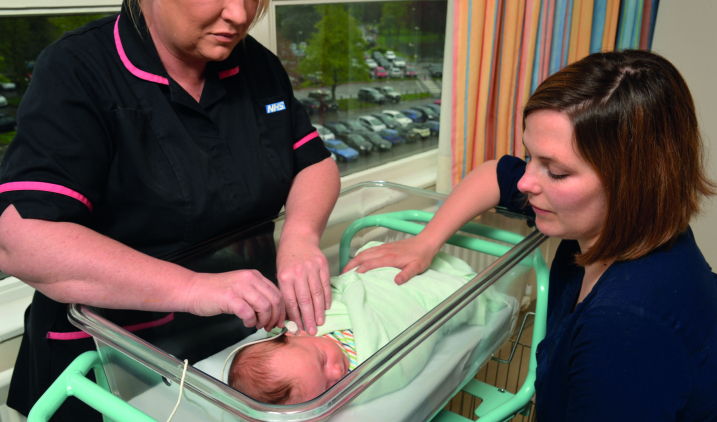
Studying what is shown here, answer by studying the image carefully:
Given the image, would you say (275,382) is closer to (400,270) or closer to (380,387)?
(380,387)

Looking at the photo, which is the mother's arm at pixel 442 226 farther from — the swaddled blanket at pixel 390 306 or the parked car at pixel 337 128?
the parked car at pixel 337 128

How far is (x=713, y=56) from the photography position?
219 cm

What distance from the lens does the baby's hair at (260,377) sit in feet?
2.63

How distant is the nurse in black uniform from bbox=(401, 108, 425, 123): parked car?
1.31m

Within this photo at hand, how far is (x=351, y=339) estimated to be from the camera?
924 millimetres

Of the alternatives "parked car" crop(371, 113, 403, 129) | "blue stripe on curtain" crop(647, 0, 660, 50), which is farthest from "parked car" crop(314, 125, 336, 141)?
"blue stripe on curtain" crop(647, 0, 660, 50)

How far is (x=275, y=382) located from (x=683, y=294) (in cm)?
63

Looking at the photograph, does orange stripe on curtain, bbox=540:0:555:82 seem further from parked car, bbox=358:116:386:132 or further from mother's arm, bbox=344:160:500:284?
mother's arm, bbox=344:160:500:284

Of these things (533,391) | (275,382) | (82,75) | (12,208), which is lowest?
(533,391)

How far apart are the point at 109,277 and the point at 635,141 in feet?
2.50

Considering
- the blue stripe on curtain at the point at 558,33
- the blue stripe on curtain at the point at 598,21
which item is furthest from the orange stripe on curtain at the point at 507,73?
the blue stripe on curtain at the point at 598,21

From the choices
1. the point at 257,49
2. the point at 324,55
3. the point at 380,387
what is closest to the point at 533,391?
the point at 380,387

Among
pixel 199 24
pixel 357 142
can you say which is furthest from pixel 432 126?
pixel 199 24

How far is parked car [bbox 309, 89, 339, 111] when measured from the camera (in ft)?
6.25
